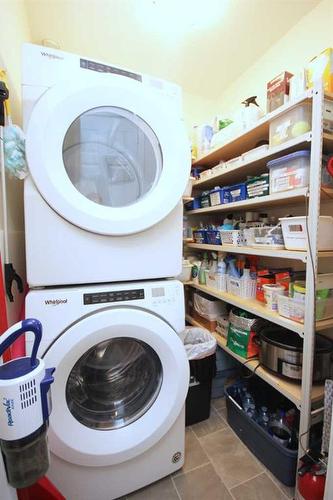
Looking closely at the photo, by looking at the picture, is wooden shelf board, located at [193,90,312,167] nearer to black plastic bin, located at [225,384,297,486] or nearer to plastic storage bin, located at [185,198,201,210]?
plastic storage bin, located at [185,198,201,210]

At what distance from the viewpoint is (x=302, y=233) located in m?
0.97

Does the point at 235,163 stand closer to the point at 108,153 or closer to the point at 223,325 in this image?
the point at 108,153

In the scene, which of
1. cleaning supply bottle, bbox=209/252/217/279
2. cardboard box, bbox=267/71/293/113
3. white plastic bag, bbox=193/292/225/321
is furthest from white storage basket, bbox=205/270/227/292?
cardboard box, bbox=267/71/293/113

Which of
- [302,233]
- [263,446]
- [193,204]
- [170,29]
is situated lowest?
[263,446]

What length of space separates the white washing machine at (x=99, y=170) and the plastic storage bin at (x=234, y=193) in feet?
1.99

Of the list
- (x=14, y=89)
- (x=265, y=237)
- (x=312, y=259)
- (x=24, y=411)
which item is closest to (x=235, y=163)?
(x=265, y=237)

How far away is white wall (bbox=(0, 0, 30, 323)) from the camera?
89cm

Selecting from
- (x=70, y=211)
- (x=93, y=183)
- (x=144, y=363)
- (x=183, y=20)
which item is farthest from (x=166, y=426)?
(x=183, y=20)

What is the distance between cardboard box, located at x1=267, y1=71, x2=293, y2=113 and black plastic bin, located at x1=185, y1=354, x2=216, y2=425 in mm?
1358

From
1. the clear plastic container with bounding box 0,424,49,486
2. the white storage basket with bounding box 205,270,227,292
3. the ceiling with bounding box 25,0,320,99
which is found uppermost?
the ceiling with bounding box 25,0,320,99

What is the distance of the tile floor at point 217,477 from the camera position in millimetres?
978

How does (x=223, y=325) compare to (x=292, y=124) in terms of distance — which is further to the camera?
(x=223, y=325)

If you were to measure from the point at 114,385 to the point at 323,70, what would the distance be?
160cm

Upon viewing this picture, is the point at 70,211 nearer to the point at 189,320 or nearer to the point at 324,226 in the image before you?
the point at 324,226
